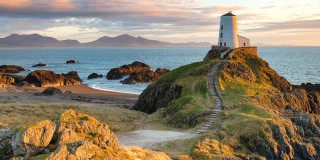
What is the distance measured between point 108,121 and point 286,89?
33.4 m

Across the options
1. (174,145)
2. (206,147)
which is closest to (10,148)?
(174,145)

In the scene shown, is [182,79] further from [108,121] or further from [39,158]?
[39,158]

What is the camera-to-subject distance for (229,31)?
64125 mm

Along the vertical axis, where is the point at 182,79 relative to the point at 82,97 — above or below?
above

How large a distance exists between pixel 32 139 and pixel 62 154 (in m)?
1.90

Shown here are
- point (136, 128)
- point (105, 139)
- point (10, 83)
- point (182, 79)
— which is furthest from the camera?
point (10, 83)

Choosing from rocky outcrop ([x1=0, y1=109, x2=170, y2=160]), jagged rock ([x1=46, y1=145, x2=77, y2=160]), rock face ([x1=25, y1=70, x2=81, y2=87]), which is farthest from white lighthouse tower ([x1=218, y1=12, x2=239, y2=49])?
jagged rock ([x1=46, y1=145, x2=77, y2=160])

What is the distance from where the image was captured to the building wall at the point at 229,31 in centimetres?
6369

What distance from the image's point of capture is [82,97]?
6091cm

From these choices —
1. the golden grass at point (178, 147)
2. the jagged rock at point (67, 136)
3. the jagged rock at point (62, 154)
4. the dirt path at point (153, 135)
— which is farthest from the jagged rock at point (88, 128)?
the dirt path at point (153, 135)

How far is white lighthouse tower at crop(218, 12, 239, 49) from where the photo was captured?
63656 millimetres

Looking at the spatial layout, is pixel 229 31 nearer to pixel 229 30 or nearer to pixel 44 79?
pixel 229 30

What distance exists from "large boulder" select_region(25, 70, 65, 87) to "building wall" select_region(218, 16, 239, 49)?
153ft

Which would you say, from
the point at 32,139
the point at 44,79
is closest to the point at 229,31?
the point at 44,79
